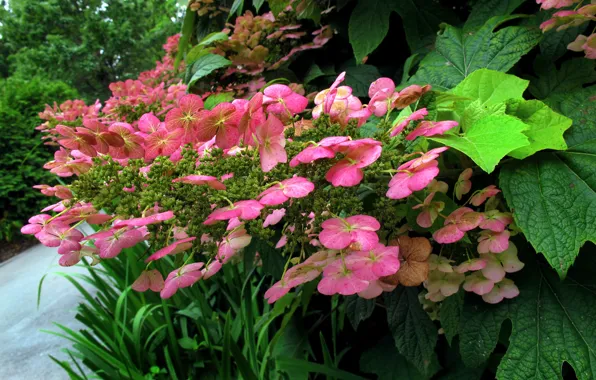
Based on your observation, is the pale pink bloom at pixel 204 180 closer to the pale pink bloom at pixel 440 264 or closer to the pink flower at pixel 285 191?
the pink flower at pixel 285 191

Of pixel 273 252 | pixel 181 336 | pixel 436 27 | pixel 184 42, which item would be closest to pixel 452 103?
pixel 436 27

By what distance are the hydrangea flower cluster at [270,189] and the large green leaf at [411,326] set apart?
0.39m

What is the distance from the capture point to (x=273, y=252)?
1.28 metres

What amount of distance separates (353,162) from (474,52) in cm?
52

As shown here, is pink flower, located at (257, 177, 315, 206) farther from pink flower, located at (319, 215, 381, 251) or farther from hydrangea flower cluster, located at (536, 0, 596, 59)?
hydrangea flower cluster, located at (536, 0, 596, 59)

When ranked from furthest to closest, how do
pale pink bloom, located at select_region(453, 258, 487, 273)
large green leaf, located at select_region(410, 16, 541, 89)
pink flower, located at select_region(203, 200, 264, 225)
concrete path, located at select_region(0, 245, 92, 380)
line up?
concrete path, located at select_region(0, 245, 92, 380), large green leaf, located at select_region(410, 16, 541, 89), pale pink bloom, located at select_region(453, 258, 487, 273), pink flower, located at select_region(203, 200, 264, 225)

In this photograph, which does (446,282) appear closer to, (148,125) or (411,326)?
(411,326)

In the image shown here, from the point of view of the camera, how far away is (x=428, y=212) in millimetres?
611

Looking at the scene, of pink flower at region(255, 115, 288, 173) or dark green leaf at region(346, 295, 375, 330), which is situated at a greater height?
pink flower at region(255, 115, 288, 173)

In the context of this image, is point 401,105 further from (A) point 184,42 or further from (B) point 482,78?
(A) point 184,42

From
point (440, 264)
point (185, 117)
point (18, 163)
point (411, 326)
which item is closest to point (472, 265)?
point (440, 264)

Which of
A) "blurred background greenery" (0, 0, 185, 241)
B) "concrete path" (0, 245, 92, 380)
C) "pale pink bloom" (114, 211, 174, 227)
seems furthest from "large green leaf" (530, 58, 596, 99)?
"blurred background greenery" (0, 0, 185, 241)

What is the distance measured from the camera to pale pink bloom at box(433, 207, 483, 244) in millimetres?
596

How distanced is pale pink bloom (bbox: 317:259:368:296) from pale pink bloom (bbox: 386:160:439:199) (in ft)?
0.38
